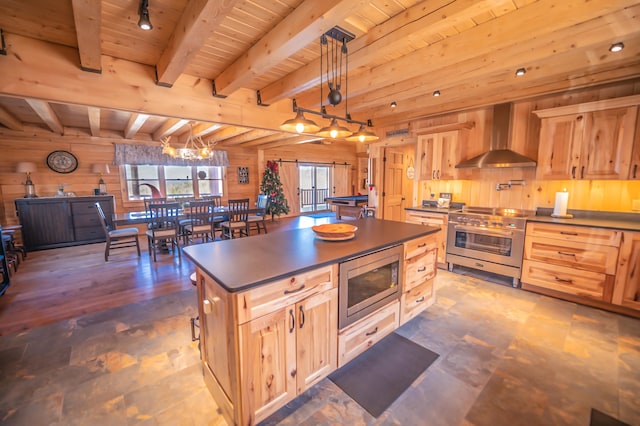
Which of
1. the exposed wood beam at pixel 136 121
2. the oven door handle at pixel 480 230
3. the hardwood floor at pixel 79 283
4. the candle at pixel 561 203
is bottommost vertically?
the hardwood floor at pixel 79 283

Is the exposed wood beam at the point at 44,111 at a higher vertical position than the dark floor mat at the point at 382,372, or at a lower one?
higher

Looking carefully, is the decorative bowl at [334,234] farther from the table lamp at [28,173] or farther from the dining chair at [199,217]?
the table lamp at [28,173]

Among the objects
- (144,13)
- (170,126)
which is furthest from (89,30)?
(170,126)

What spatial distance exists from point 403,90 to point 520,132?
1.75 meters

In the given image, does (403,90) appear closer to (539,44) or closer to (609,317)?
(539,44)

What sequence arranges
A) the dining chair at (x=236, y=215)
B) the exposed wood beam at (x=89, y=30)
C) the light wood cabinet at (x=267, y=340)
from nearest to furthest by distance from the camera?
the light wood cabinet at (x=267, y=340) < the exposed wood beam at (x=89, y=30) < the dining chair at (x=236, y=215)

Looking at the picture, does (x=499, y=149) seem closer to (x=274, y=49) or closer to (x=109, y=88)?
A: (x=274, y=49)

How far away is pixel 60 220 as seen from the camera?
16.6 ft

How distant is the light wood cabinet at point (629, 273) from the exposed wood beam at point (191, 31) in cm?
389

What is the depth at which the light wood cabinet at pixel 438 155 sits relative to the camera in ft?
12.8

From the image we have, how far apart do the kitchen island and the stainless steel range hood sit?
7.27ft

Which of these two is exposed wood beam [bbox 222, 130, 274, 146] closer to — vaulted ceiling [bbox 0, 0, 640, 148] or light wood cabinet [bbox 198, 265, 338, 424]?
vaulted ceiling [bbox 0, 0, 640, 148]

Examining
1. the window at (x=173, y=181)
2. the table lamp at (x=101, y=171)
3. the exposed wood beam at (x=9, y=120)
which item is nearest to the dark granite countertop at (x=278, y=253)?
the exposed wood beam at (x=9, y=120)

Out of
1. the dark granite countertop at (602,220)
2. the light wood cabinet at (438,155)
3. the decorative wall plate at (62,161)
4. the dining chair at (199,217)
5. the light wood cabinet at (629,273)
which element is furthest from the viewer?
the decorative wall plate at (62,161)
